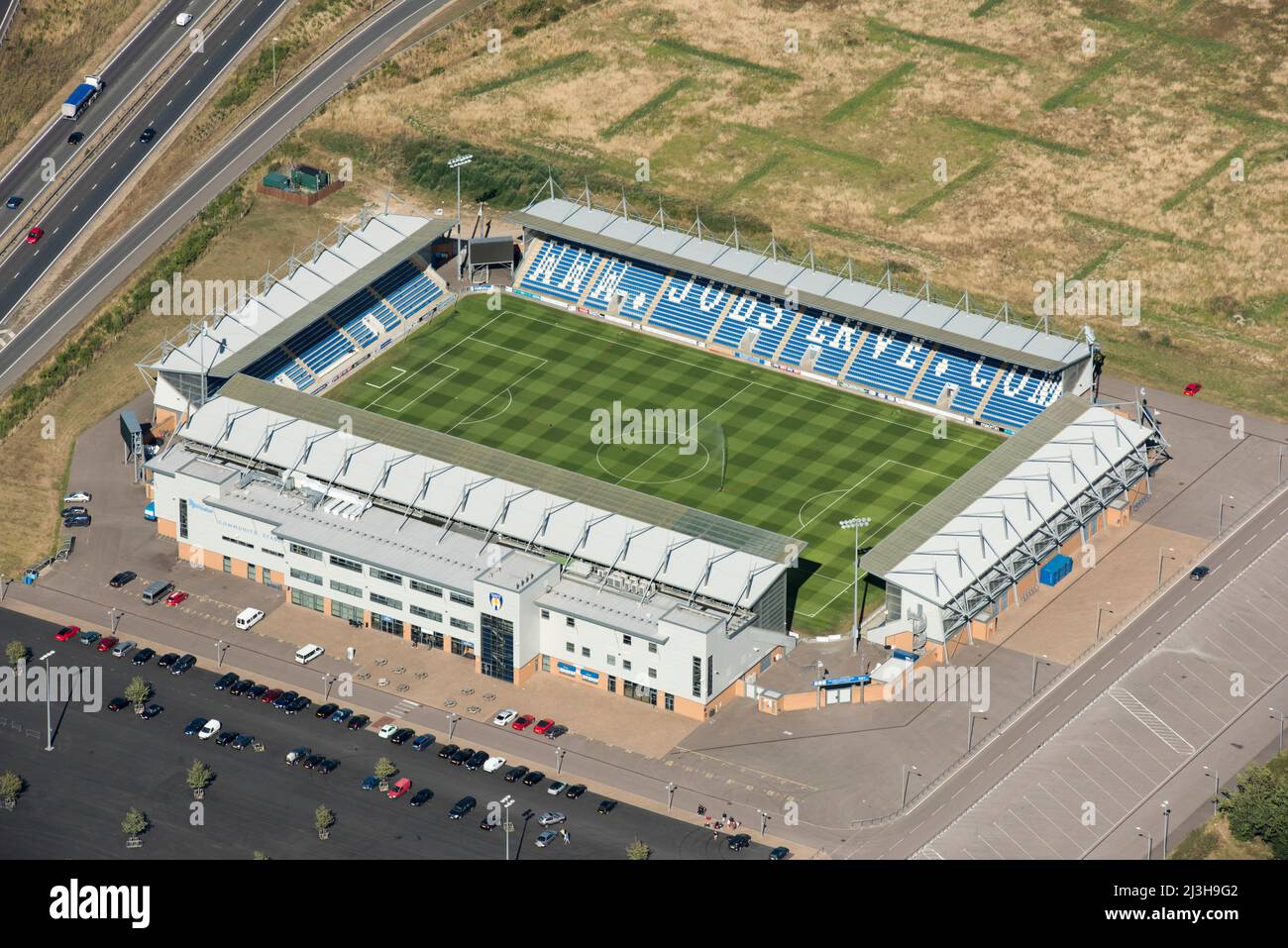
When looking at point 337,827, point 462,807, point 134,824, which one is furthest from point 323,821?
point 134,824

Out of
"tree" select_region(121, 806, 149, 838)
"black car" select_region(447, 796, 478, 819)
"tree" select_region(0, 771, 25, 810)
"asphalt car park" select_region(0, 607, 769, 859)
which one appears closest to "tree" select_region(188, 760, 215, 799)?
"asphalt car park" select_region(0, 607, 769, 859)

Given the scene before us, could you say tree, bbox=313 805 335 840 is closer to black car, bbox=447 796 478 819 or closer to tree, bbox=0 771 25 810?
black car, bbox=447 796 478 819

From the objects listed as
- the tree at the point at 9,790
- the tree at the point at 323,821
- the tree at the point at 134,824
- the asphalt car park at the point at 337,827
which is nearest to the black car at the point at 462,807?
the asphalt car park at the point at 337,827

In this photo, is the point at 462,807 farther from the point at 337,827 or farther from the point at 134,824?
the point at 134,824

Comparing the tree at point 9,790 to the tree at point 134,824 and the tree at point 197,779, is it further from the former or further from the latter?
the tree at point 197,779
